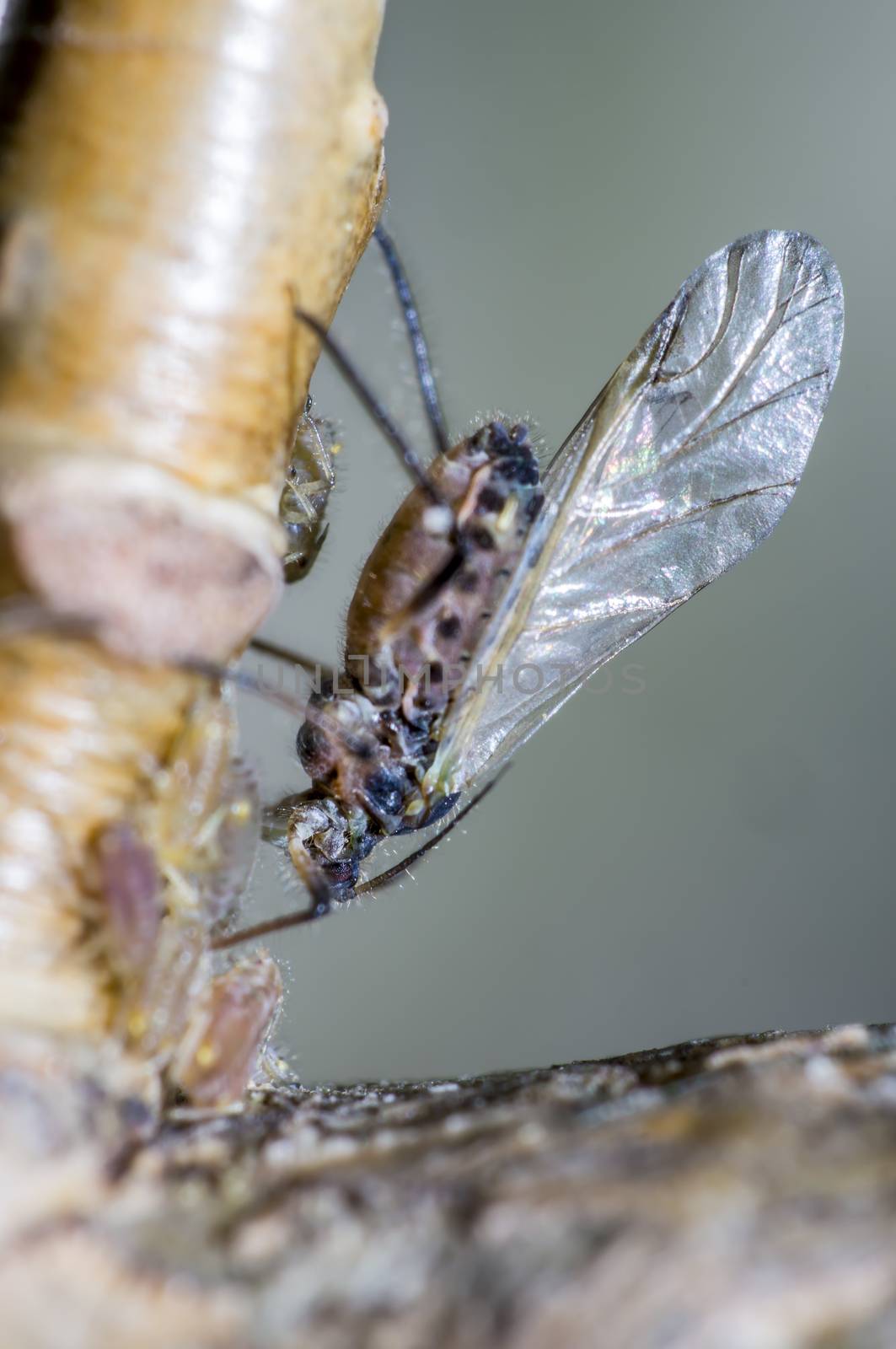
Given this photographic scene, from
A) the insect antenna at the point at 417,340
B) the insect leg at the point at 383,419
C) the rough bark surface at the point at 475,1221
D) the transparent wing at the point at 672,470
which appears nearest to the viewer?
the rough bark surface at the point at 475,1221

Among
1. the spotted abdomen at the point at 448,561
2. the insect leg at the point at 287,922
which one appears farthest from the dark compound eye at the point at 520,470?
the insect leg at the point at 287,922

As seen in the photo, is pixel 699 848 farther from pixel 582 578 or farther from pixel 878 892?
pixel 582 578

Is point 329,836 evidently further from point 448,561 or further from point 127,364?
point 127,364

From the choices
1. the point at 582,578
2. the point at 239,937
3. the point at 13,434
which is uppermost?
the point at 13,434

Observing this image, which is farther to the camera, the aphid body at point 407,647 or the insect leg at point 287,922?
the aphid body at point 407,647

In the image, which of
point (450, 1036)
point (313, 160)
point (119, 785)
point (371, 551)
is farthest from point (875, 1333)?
point (450, 1036)

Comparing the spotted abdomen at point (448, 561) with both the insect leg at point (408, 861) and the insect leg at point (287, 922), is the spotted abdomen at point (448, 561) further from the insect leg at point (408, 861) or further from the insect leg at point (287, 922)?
the insect leg at point (287, 922)

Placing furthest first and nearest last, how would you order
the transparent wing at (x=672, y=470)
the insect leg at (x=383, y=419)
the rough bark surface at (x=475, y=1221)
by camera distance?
the transparent wing at (x=672, y=470), the insect leg at (x=383, y=419), the rough bark surface at (x=475, y=1221)

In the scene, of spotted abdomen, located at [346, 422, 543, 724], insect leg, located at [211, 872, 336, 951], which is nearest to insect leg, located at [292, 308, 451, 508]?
spotted abdomen, located at [346, 422, 543, 724]

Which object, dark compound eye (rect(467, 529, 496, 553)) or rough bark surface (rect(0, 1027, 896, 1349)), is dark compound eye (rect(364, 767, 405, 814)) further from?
rough bark surface (rect(0, 1027, 896, 1349))
